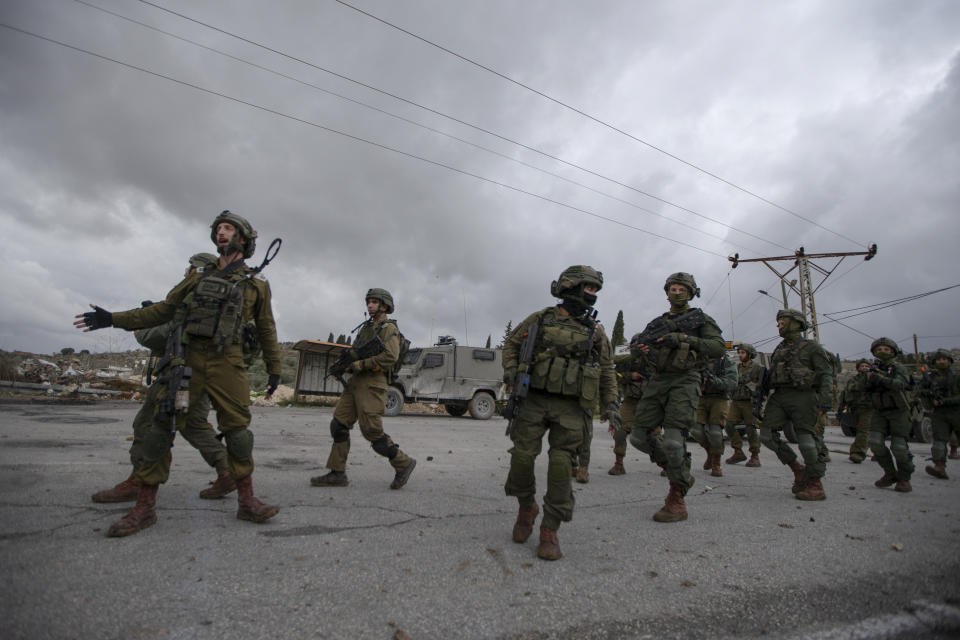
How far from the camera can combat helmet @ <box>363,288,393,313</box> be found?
4.50 m

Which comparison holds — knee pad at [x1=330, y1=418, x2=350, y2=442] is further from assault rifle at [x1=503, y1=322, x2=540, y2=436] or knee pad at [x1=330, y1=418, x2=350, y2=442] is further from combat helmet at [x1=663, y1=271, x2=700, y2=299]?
combat helmet at [x1=663, y1=271, x2=700, y2=299]

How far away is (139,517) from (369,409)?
174 centimetres

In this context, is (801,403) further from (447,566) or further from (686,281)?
(447,566)

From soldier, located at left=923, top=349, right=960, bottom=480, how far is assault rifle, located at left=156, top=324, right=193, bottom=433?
316 inches

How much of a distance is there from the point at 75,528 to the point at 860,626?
12.3ft

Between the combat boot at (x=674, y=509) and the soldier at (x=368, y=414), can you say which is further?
the soldier at (x=368, y=414)

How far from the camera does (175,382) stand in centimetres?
279

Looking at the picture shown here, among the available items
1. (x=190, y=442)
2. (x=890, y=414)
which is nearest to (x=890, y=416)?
(x=890, y=414)

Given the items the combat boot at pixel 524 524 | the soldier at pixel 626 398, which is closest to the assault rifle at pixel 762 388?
the soldier at pixel 626 398

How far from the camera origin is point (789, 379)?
15.7 ft

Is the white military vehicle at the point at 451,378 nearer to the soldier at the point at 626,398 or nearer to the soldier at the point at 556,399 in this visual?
the soldier at the point at 626,398

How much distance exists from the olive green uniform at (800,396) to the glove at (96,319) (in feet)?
18.3

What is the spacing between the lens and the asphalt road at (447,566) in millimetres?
1829

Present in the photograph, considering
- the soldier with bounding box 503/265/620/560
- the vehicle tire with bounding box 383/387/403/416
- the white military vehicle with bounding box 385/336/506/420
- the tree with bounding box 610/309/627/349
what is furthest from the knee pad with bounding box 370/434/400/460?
the tree with bounding box 610/309/627/349
